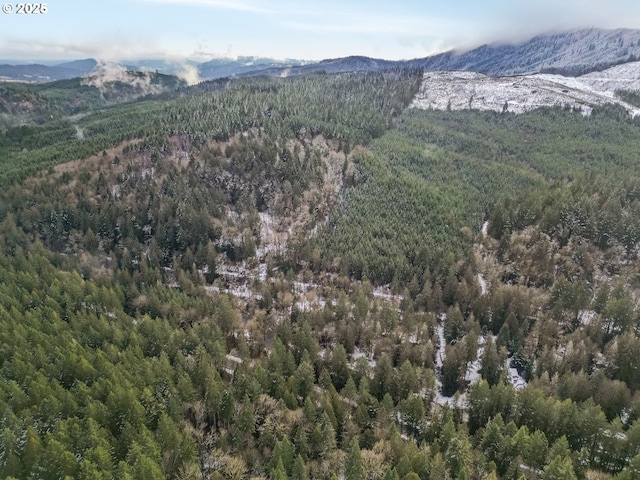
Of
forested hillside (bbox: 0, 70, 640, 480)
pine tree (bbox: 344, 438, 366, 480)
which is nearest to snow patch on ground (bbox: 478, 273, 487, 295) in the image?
forested hillside (bbox: 0, 70, 640, 480)

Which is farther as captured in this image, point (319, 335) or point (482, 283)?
point (482, 283)

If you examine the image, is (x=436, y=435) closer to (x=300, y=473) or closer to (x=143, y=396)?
(x=300, y=473)

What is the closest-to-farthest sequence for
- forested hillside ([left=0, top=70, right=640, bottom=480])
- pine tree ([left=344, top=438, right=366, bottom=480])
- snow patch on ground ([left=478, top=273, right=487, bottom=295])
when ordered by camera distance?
pine tree ([left=344, top=438, right=366, bottom=480]) < forested hillside ([left=0, top=70, right=640, bottom=480]) < snow patch on ground ([left=478, top=273, right=487, bottom=295])

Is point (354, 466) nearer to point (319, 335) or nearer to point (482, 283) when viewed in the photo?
point (319, 335)

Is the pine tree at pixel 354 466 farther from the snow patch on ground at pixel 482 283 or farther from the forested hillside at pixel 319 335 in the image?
the snow patch on ground at pixel 482 283

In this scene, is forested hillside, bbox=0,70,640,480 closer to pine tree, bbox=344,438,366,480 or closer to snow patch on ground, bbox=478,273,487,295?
pine tree, bbox=344,438,366,480

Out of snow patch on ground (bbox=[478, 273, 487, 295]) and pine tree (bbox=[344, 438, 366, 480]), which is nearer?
pine tree (bbox=[344, 438, 366, 480])

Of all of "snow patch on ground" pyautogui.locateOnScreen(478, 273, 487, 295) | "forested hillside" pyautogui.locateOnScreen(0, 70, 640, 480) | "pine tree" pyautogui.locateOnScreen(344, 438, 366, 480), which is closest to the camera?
"pine tree" pyautogui.locateOnScreen(344, 438, 366, 480)

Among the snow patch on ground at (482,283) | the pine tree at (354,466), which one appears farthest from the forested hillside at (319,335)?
the snow patch on ground at (482,283)

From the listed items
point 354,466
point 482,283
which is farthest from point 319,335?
point 482,283
